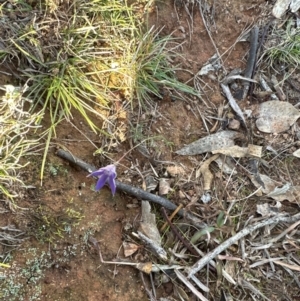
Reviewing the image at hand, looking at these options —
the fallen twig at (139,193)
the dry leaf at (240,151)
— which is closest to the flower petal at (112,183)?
the fallen twig at (139,193)

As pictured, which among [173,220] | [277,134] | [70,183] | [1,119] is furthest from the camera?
[277,134]

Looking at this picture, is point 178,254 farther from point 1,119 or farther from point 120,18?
point 120,18

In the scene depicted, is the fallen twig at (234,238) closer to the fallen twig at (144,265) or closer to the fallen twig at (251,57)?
the fallen twig at (144,265)

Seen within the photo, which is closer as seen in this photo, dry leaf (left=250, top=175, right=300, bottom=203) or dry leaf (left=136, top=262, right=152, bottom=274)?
dry leaf (left=136, top=262, right=152, bottom=274)

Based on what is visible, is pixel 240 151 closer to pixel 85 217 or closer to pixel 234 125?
pixel 234 125

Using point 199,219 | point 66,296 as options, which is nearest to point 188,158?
point 199,219

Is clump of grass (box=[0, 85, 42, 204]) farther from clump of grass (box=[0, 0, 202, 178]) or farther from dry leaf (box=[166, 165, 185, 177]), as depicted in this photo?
dry leaf (box=[166, 165, 185, 177])

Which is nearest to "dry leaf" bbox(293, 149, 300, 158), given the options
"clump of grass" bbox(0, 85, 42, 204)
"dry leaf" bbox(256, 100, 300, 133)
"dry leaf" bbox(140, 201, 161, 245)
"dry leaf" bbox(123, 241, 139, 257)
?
"dry leaf" bbox(256, 100, 300, 133)
